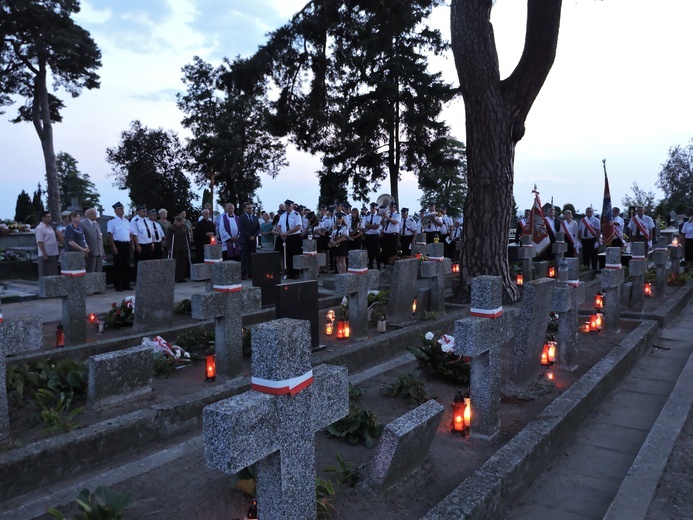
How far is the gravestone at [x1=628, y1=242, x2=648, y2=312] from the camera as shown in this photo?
9.55 meters

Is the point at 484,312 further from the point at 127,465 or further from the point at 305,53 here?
the point at 305,53

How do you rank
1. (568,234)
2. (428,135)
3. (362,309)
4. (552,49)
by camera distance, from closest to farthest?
(362,309) → (552,49) → (568,234) → (428,135)

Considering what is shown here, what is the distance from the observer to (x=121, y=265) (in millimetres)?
12484

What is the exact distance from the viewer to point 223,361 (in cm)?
591

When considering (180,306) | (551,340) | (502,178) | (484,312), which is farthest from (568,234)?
(484,312)

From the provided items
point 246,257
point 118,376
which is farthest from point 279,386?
point 246,257

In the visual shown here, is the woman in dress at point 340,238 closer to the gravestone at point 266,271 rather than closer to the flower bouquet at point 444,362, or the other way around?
the gravestone at point 266,271

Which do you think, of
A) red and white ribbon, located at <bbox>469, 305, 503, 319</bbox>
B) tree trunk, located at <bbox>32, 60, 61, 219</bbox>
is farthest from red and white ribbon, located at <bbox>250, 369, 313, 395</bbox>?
tree trunk, located at <bbox>32, 60, 61, 219</bbox>

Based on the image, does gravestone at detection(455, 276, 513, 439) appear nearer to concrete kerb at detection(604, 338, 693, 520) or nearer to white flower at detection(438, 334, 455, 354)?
concrete kerb at detection(604, 338, 693, 520)

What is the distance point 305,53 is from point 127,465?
A: 1074 cm

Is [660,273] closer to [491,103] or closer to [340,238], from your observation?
[491,103]

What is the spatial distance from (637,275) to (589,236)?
7.90 metres

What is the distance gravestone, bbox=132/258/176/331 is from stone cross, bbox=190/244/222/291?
44cm

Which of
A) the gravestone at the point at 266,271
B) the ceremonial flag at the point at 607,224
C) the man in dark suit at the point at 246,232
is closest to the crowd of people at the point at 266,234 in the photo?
the man in dark suit at the point at 246,232
